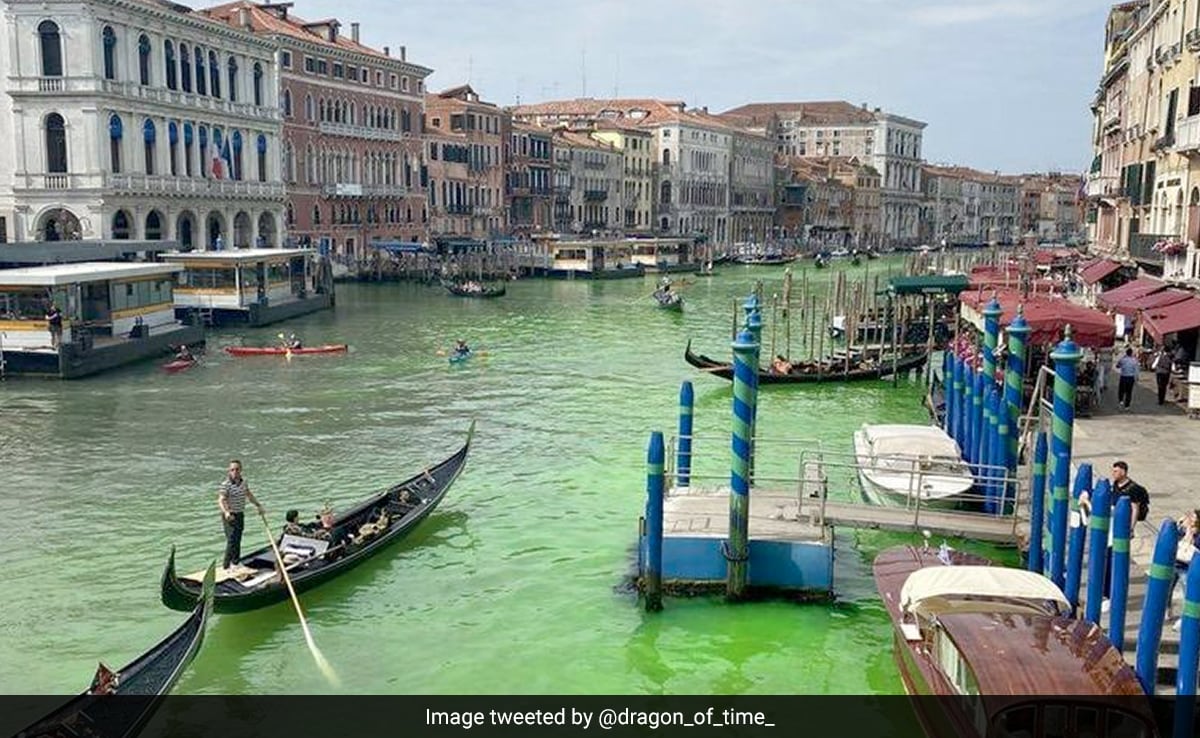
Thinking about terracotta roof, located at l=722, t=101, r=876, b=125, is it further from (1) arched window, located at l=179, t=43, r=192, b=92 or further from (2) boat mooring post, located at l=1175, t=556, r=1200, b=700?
(2) boat mooring post, located at l=1175, t=556, r=1200, b=700

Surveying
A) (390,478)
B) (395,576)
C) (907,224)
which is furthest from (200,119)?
(907,224)

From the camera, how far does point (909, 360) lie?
75.8ft

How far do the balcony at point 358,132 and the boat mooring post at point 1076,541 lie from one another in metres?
44.4

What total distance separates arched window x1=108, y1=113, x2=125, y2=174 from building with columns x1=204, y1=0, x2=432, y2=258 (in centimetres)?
1016

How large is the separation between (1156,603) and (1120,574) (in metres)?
0.48

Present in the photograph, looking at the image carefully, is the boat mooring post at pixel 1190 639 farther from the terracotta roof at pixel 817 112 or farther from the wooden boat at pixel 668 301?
the terracotta roof at pixel 817 112

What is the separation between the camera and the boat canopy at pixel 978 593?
25.3 feet

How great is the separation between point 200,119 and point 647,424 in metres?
26.4

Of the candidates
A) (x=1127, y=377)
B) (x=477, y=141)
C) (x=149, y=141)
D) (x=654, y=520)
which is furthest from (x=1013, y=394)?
(x=477, y=141)

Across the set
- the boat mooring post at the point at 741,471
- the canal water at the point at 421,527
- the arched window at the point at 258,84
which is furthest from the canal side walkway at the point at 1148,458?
the arched window at the point at 258,84

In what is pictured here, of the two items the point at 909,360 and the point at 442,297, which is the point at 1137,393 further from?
the point at 442,297

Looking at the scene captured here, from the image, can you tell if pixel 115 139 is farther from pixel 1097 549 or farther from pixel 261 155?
pixel 1097 549

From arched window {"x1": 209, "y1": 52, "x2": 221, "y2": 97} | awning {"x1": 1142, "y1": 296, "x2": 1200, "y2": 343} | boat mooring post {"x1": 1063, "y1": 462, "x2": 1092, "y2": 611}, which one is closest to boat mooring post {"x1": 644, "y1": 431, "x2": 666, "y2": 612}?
boat mooring post {"x1": 1063, "y1": 462, "x2": 1092, "y2": 611}

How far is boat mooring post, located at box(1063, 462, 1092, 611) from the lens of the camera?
27.4 ft
